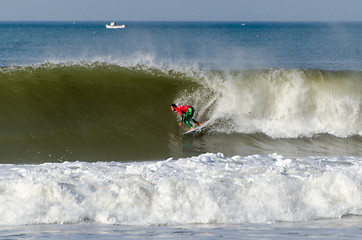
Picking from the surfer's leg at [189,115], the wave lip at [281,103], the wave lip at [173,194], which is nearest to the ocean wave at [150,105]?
the wave lip at [281,103]

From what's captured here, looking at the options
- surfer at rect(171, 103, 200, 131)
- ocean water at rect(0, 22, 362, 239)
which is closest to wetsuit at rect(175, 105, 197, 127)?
surfer at rect(171, 103, 200, 131)

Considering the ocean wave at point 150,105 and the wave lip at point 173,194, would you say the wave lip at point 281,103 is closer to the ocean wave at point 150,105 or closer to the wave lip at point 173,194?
the ocean wave at point 150,105

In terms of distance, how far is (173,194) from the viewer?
7336 millimetres

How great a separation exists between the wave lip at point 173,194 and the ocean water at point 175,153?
2cm

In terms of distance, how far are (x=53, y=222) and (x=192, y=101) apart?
8.78 meters

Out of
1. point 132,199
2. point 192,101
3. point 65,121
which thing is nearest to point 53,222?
point 132,199

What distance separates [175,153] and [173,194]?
168 inches

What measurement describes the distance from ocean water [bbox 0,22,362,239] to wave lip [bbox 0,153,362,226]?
0.02 m

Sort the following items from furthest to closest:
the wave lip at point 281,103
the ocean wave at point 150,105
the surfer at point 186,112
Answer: the wave lip at point 281,103, the surfer at point 186,112, the ocean wave at point 150,105

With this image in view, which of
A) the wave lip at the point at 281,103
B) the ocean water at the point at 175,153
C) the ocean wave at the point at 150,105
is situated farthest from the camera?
→ the wave lip at the point at 281,103

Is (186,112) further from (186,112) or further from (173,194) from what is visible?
(173,194)

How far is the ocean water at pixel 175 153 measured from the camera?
6840 millimetres

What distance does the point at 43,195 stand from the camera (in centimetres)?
713

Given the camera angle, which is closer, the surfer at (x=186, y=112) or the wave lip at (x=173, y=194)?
the wave lip at (x=173, y=194)
